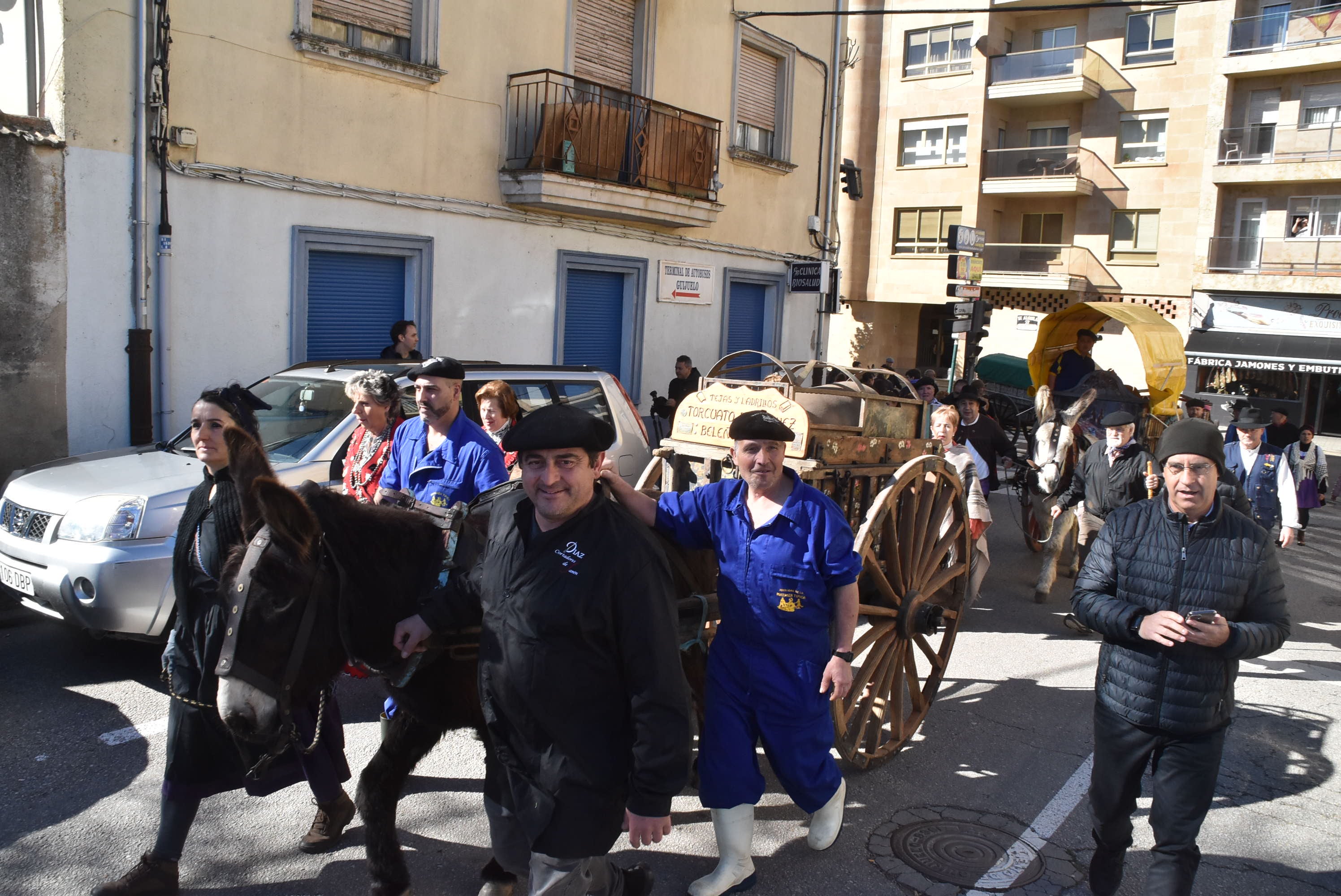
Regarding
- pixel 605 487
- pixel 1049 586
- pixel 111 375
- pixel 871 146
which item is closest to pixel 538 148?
pixel 111 375

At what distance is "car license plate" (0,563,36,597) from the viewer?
5.45 meters

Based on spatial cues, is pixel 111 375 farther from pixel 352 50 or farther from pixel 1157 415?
pixel 1157 415

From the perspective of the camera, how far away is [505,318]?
1226 centimetres

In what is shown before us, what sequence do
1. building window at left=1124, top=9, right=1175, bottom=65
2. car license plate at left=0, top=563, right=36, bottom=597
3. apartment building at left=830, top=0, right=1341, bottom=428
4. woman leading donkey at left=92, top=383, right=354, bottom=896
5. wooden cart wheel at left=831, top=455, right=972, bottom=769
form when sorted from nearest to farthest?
woman leading donkey at left=92, top=383, right=354, bottom=896 < wooden cart wheel at left=831, top=455, right=972, bottom=769 < car license plate at left=0, top=563, right=36, bottom=597 < apartment building at left=830, top=0, right=1341, bottom=428 < building window at left=1124, top=9, right=1175, bottom=65

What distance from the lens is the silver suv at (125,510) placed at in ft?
17.4

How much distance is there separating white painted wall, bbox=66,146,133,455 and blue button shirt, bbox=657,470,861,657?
7.18 meters

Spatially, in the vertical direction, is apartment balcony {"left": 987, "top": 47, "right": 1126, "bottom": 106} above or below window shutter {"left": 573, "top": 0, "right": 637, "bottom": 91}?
above

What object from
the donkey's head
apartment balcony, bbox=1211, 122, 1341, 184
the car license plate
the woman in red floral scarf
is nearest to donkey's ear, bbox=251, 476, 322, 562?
the woman in red floral scarf

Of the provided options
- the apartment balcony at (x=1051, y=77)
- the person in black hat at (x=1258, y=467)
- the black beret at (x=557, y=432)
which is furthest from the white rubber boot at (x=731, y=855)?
the apartment balcony at (x=1051, y=77)

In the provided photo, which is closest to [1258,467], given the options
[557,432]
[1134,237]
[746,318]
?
[557,432]

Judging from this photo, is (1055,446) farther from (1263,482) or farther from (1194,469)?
(1194,469)

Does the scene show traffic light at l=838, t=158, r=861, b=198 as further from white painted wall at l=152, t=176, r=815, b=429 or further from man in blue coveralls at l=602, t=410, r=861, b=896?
man in blue coveralls at l=602, t=410, r=861, b=896

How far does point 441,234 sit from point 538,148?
161 centimetres

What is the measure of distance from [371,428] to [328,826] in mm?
1984
